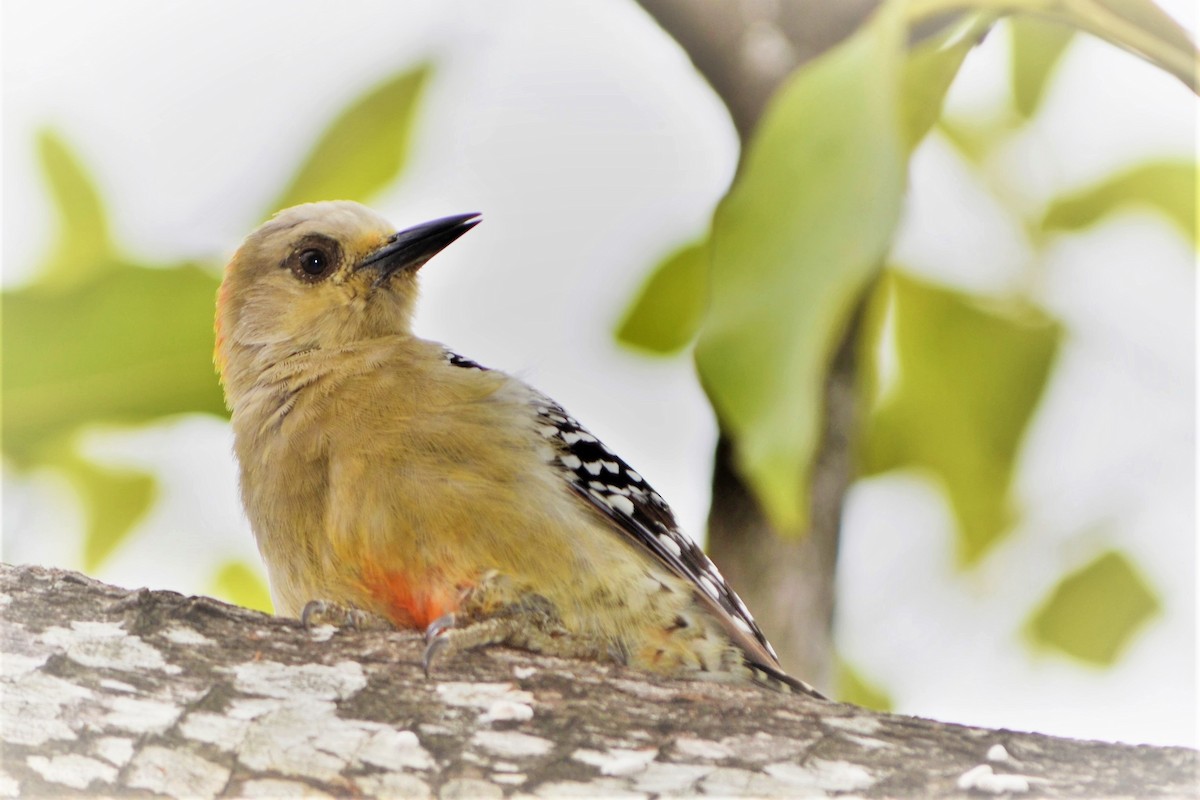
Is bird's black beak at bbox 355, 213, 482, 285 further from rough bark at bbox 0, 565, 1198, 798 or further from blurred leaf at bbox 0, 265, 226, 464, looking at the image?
rough bark at bbox 0, 565, 1198, 798

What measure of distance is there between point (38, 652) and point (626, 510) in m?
1.60

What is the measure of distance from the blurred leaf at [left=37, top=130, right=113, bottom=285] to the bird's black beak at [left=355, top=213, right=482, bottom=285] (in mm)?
828

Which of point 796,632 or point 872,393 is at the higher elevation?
point 872,393

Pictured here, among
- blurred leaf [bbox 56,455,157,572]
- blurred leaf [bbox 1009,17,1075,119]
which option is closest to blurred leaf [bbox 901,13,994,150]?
blurred leaf [bbox 1009,17,1075,119]

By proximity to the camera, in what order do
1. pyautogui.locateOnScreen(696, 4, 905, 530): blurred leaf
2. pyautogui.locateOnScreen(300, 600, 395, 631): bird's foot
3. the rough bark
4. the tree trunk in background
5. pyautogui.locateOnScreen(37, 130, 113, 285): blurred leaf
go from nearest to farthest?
1. pyautogui.locateOnScreen(696, 4, 905, 530): blurred leaf
2. the rough bark
3. pyautogui.locateOnScreen(300, 600, 395, 631): bird's foot
4. pyautogui.locateOnScreen(37, 130, 113, 285): blurred leaf
5. the tree trunk in background

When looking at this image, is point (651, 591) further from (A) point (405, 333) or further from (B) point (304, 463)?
(A) point (405, 333)

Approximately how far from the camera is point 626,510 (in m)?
3.54

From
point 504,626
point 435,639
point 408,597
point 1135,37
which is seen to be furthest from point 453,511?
point 1135,37

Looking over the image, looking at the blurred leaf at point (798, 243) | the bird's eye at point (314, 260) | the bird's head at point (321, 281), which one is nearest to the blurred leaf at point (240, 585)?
the bird's head at point (321, 281)

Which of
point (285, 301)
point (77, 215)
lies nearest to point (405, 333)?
point (285, 301)

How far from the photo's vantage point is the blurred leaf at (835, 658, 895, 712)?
14.6 feet

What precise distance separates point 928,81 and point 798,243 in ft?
2.67

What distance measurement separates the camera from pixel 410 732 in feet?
8.41

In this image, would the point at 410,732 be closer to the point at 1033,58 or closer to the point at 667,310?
the point at 667,310
